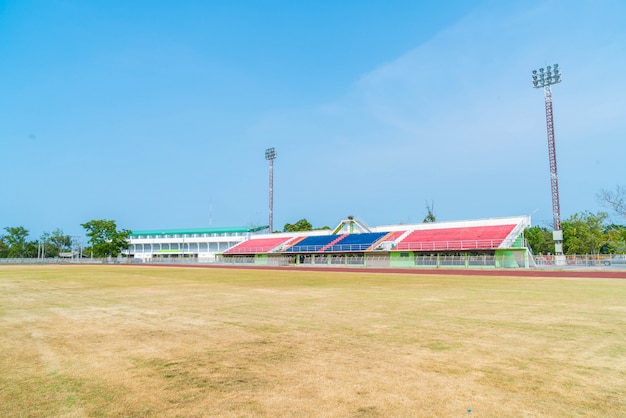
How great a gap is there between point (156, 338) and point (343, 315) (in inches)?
172

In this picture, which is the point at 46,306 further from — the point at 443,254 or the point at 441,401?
the point at 443,254

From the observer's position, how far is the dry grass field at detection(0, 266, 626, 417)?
3955 millimetres

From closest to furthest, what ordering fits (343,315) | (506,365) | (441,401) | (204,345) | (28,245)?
(441,401)
(506,365)
(204,345)
(343,315)
(28,245)

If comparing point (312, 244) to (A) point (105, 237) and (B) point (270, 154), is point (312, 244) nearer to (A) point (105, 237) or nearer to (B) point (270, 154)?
(B) point (270, 154)

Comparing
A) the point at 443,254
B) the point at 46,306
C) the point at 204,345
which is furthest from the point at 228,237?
the point at 204,345

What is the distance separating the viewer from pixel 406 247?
50500 millimetres

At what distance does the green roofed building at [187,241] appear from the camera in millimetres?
97000

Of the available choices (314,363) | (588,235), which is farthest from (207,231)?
(314,363)

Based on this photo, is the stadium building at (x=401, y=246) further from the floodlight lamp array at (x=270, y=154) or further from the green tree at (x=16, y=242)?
the green tree at (x=16, y=242)

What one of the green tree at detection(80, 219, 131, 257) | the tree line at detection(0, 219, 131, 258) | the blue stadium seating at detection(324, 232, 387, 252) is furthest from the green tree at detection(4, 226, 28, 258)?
the blue stadium seating at detection(324, 232, 387, 252)

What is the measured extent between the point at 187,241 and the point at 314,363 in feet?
339

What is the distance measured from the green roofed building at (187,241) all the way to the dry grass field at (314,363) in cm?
8539

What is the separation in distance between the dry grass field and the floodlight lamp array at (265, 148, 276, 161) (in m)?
77.7

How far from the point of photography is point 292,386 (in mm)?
4496
